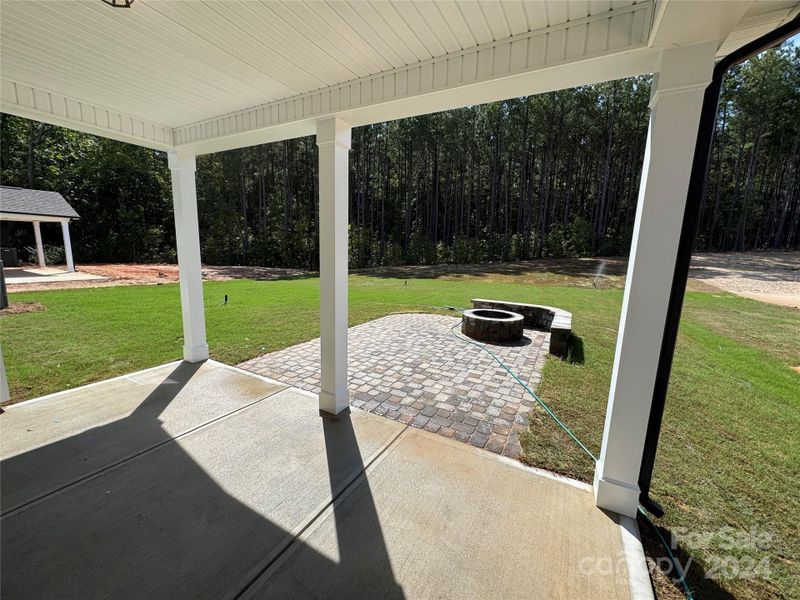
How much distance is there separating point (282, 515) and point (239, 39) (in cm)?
312

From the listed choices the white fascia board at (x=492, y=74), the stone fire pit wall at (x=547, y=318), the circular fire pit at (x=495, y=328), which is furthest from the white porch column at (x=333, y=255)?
the stone fire pit wall at (x=547, y=318)

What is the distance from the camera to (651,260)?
196 centimetres

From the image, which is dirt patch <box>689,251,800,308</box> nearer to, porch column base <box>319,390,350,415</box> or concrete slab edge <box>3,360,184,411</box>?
porch column base <box>319,390,350,415</box>

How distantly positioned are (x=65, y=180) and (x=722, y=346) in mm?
28980

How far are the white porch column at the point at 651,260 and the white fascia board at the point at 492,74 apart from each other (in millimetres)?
253

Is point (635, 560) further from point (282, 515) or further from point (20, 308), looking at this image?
point (20, 308)

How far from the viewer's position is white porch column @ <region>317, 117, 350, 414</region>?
3.05 metres

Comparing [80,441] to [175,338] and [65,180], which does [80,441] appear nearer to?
[175,338]

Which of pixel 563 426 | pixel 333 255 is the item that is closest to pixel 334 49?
pixel 333 255

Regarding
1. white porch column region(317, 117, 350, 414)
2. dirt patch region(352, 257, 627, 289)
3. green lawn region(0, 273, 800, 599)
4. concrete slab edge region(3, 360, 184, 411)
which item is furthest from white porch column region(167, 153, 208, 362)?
dirt patch region(352, 257, 627, 289)

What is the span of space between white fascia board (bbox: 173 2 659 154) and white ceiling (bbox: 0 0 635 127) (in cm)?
6

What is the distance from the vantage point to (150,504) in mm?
2227

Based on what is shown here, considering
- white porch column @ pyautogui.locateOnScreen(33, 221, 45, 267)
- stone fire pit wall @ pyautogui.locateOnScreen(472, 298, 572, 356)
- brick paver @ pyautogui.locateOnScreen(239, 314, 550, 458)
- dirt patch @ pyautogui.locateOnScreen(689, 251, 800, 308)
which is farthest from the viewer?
white porch column @ pyautogui.locateOnScreen(33, 221, 45, 267)

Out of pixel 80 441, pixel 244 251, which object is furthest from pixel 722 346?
pixel 244 251
